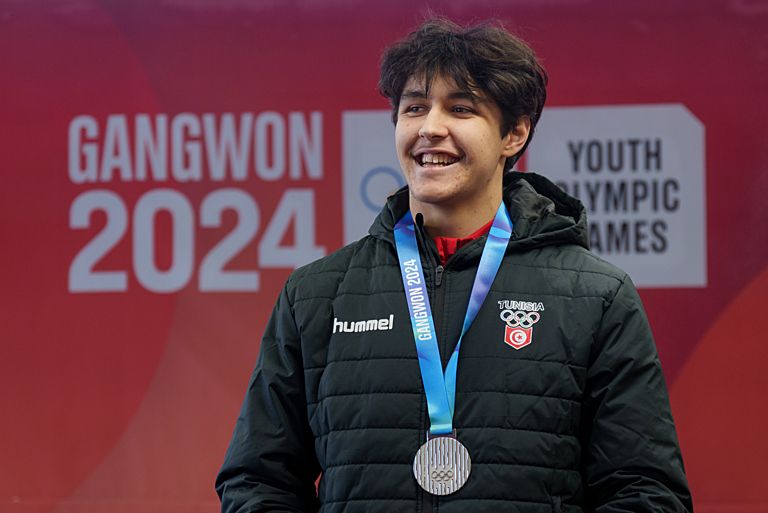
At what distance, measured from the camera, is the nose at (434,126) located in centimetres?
188

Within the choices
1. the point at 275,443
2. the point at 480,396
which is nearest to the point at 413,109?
the point at 480,396

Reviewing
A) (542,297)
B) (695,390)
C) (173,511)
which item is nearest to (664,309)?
(695,390)

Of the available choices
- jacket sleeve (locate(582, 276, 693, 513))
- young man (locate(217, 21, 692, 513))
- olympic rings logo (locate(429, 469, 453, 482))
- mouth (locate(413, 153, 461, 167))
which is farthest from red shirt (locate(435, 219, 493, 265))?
olympic rings logo (locate(429, 469, 453, 482))

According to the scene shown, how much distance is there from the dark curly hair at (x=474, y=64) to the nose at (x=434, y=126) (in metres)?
0.05

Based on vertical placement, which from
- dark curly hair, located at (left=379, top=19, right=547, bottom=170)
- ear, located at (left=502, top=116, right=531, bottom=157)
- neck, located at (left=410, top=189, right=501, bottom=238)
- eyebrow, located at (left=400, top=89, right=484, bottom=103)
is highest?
dark curly hair, located at (left=379, top=19, right=547, bottom=170)

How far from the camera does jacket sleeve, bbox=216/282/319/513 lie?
188 cm

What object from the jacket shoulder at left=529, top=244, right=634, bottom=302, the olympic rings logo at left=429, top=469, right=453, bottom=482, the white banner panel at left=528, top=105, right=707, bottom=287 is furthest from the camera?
the white banner panel at left=528, top=105, right=707, bottom=287

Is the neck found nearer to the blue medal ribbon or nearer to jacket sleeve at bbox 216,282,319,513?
the blue medal ribbon

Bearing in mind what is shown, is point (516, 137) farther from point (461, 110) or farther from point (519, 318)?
point (519, 318)

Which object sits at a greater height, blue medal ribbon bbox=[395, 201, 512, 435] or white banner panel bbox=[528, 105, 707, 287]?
white banner panel bbox=[528, 105, 707, 287]

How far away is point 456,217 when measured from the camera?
1.95 m

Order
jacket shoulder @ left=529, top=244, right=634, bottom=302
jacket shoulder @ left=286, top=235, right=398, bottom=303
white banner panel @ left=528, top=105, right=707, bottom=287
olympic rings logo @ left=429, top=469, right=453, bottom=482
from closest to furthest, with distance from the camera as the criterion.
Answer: olympic rings logo @ left=429, top=469, right=453, bottom=482
jacket shoulder @ left=529, top=244, right=634, bottom=302
jacket shoulder @ left=286, top=235, right=398, bottom=303
white banner panel @ left=528, top=105, right=707, bottom=287

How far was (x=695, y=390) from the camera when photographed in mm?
3785

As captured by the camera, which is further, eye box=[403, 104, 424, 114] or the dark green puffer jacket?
eye box=[403, 104, 424, 114]
